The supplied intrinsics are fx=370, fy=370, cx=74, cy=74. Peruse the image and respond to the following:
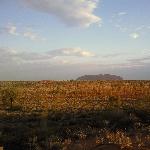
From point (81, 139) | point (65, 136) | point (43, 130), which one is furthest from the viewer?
point (43, 130)

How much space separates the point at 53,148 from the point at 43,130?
4.67m

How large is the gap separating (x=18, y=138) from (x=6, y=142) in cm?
68

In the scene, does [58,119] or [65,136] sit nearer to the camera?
[65,136]

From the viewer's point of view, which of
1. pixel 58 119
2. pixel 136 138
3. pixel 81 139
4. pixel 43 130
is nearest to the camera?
pixel 136 138

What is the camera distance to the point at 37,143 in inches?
710

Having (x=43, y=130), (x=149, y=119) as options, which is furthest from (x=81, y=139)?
(x=149, y=119)

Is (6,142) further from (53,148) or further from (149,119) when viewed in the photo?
(149,119)

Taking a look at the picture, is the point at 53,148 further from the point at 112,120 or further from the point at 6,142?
the point at 112,120

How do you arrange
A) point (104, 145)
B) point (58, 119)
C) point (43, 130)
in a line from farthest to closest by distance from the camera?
point (58, 119) → point (43, 130) → point (104, 145)

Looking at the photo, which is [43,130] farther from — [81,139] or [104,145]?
[104,145]

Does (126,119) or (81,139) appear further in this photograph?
(126,119)

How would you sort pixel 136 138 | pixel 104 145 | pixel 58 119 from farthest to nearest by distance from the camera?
pixel 58 119 → pixel 136 138 → pixel 104 145

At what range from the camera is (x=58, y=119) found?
2942 centimetres

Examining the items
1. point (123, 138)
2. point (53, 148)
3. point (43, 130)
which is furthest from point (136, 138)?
point (43, 130)
